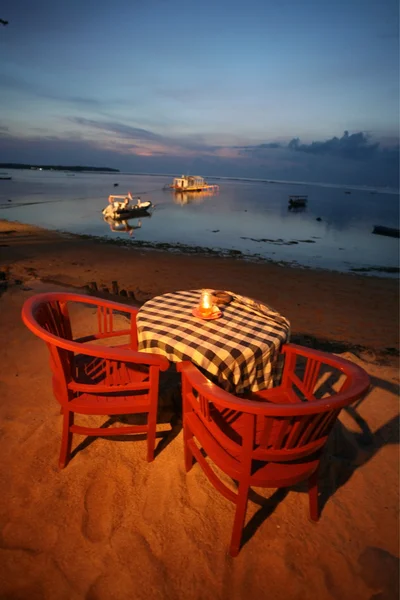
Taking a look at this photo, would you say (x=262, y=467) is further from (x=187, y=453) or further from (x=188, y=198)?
(x=188, y=198)

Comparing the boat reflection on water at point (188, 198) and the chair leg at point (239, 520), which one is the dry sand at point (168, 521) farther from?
the boat reflection on water at point (188, 198)

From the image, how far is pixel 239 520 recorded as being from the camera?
5.78 ft

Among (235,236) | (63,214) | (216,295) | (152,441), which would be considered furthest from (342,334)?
(63,214)

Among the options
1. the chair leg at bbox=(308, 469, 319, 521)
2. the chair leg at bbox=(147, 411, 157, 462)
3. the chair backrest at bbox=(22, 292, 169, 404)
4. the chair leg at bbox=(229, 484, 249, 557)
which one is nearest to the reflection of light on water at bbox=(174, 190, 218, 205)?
the chair backrest at bbox=(22, 292, 169, 404)

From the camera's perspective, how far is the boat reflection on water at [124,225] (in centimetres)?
2367

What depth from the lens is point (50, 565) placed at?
1700 mm

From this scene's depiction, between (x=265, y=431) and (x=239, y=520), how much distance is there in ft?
2.22

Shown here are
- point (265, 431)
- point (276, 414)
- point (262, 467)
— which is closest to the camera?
→ point (276, 414)

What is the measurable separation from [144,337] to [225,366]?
0.60 metres

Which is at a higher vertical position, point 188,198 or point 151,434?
point 188,198

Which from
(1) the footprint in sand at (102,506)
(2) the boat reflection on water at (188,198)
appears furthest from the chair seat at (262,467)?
(2) the boat reflection on water at (188,198)

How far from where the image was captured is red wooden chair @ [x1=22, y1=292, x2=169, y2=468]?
1796mm

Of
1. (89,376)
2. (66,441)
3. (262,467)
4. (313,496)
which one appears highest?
(89,376)

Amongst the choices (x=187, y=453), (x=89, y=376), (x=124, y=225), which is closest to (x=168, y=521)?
(x=187, y=453)
